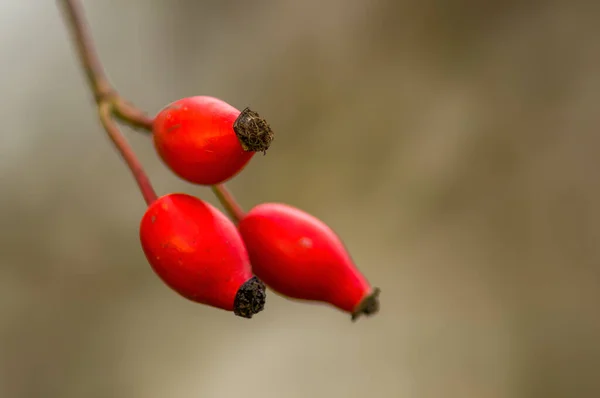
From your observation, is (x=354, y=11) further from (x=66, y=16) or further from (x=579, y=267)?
(x=66, y=16)

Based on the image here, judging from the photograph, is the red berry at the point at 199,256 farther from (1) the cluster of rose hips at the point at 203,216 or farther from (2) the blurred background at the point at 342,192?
(2) the blurred background at the point at 342,192

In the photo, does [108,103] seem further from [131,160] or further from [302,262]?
[302,262]

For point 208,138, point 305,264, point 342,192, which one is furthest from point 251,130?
point 342,192

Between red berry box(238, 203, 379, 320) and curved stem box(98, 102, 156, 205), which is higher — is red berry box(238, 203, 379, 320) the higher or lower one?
the lower one

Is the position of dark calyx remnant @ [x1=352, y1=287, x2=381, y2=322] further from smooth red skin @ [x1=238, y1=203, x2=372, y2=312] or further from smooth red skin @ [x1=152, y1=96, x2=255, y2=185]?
smooth red skin @ [x1=152, y1=96, x2=255, y2=185]

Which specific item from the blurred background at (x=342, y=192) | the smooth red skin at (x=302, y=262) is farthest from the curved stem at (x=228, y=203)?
the blurred background at (x=342, y=192)

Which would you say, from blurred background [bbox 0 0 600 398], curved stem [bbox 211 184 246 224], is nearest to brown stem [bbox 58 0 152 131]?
curved stem [bbox 211 184 246 224]

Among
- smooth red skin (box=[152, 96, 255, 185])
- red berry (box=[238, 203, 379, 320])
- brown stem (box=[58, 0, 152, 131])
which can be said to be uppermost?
brown stem (box=[58, 0, 152, 131])
